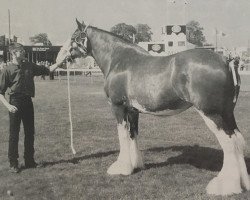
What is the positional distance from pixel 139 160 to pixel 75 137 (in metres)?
3.90

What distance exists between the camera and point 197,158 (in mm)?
9062

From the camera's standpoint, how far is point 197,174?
780 centimetres

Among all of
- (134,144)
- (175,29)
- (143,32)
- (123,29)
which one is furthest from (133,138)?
(143,32)

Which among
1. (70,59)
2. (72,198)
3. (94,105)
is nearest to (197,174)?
(72,198)

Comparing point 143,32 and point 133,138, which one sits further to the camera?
point 143,32

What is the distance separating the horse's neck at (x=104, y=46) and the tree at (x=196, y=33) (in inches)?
4897

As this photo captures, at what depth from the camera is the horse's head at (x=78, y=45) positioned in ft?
27.4

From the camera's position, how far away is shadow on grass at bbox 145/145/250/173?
27.7 ft

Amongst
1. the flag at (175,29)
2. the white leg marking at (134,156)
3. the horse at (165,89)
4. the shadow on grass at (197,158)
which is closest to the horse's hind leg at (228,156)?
the horse at (165,89)

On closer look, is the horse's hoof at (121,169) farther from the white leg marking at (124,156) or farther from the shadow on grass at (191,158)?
the shadow on grass at (191,158)

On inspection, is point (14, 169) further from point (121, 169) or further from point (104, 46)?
point (104, 46)

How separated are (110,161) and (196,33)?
12783 cm

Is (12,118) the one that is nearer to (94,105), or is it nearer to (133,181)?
(133,181)

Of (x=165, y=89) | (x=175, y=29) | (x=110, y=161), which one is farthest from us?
(x=175, y=29)
